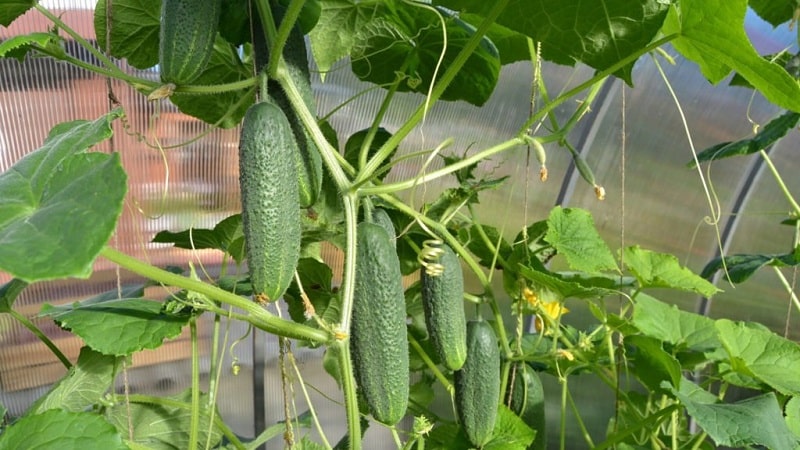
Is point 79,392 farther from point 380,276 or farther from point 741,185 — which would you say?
point 741,185

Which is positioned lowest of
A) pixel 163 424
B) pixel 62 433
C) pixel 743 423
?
pixel 163 424

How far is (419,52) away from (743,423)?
0.72 metres

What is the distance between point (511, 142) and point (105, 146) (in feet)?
2.84

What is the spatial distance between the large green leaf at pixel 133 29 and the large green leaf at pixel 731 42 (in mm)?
656

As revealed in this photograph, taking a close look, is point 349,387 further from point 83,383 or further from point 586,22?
point 586,22

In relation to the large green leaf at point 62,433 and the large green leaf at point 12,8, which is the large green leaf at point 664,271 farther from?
the large green leaf at point 12,8

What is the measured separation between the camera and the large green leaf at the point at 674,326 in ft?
4.47

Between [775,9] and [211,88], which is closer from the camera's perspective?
[211,88]

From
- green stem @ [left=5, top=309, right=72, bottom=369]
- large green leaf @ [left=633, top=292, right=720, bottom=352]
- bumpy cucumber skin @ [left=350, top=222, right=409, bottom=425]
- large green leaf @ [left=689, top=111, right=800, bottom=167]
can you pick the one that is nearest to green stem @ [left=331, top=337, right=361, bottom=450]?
bumpy cucumber skin @ [left=350, top=222, right=409, bottom=425]

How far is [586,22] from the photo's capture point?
837mm

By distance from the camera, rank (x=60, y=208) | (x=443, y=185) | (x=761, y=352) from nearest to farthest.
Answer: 1. (x=60, y=208)
2. (x=761, y=352)
3. (x=443, y=185)

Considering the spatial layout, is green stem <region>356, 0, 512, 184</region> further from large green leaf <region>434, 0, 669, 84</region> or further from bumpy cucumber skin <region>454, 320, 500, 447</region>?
bumpy cucumber skin <region>454, 320, 500, 447</region>

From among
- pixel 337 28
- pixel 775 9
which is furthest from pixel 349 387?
pixel 775 9

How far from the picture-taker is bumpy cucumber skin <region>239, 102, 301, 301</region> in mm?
601
